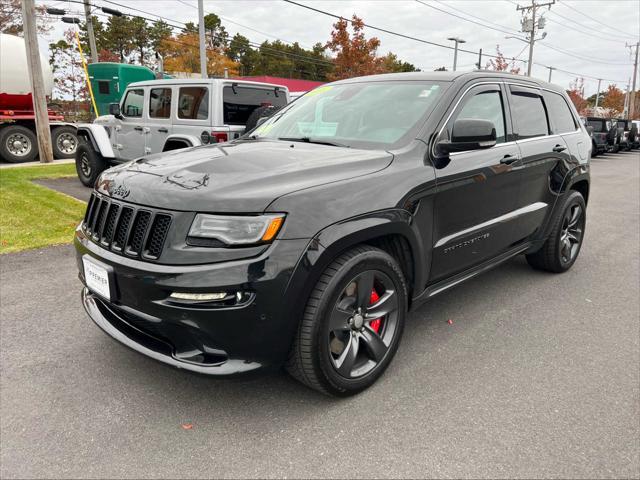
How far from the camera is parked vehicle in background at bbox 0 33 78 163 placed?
13406 mm

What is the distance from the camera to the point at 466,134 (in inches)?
116

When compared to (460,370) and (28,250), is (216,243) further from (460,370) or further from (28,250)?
(28,250)

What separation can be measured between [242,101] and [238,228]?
6.26m

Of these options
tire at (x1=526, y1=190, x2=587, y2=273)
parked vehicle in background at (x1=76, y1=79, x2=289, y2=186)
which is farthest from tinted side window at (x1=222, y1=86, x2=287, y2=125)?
tire at (x1=526, y1=190, x2=587, y2=273)

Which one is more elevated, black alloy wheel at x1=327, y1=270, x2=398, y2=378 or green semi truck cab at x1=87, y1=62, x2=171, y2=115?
green semi truck cab at x1=87, y1=62, x2=171, y2=115

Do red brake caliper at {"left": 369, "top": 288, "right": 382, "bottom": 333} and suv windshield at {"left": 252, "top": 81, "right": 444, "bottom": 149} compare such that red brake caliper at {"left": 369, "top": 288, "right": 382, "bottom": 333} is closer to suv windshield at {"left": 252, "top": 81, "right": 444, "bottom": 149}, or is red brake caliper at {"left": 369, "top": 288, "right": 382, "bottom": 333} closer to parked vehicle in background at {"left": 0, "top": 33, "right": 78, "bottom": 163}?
suv windshield at {"left": 252, "top": 81, "right": 444, "bottom": 149}

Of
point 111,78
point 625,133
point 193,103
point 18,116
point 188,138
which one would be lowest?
point 625,133

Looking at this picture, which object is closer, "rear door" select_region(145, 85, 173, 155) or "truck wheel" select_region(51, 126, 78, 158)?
"rear door" select_region(145, 85, 173, 155)

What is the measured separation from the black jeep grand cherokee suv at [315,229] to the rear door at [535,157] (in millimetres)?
81

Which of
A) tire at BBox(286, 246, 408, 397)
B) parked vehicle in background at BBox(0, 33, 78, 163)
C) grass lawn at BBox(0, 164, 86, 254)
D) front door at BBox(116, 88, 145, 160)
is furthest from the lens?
parked vehicle in background at BBox(0, 33, 78, 163)

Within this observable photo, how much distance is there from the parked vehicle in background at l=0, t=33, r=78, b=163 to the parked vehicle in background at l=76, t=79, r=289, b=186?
4.92 m

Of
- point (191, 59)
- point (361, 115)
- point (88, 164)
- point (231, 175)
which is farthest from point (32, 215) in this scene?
point (191, 59)

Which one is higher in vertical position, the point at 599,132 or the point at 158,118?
the point at 158,118

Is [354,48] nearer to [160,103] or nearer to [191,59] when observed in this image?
[191,59]
